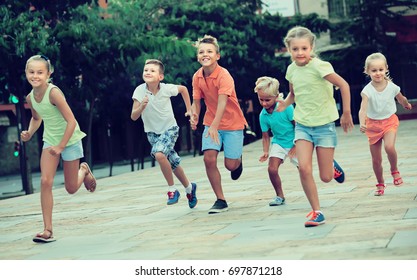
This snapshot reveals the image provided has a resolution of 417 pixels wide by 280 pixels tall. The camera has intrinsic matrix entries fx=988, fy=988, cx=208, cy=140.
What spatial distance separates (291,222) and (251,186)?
463 cm

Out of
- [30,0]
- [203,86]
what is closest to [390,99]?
[203,86]

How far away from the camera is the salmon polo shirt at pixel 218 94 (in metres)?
9.28

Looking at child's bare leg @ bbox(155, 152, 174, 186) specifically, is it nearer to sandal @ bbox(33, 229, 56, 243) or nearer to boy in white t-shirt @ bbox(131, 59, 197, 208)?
boy in white t-shirt @ bbox(131, 59, 197, 208)

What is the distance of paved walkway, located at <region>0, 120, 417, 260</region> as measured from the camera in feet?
21.5

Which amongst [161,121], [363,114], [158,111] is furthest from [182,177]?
[363,114]

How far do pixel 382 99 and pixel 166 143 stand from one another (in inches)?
89.3

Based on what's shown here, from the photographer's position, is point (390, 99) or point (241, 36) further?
point (241, 36)

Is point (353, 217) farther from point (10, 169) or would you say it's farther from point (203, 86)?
point (10, 169)

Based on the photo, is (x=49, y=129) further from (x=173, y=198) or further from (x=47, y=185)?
(x=173, y=198)

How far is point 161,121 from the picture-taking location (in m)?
10.4

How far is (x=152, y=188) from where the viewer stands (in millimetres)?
14312

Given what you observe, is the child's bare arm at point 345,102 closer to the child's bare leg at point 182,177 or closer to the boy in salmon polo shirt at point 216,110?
the boy in salmon polo shirt at point 216,110

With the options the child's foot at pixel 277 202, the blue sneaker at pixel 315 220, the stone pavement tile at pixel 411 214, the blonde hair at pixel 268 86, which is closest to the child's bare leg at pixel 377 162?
the child's foot at pixel 277 202

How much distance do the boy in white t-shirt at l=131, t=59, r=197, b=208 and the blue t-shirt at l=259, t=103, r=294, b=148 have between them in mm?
987
